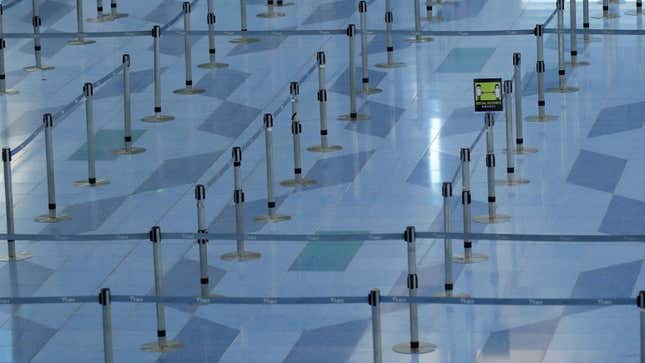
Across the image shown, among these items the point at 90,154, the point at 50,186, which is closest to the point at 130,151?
the point at 90,154

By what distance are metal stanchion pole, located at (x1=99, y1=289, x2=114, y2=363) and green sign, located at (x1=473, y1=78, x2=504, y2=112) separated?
4.22 m

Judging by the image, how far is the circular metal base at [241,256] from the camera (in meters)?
12.6

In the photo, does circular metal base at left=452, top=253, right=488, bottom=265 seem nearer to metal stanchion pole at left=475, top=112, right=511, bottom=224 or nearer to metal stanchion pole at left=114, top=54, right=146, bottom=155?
metal stanchion pole at left=475, top=112, right=511, bottom=224

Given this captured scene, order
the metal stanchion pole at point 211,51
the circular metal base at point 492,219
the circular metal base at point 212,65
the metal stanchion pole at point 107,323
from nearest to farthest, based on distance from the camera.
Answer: the metal stanchion pole at point 107,323 < the circular metal base at point 492,219 < the metal stanchion pole at point 211,51 < the circular metal base at point 212,65

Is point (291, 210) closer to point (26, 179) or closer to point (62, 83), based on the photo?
point (26, 179)

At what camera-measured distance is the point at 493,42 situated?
18.6m

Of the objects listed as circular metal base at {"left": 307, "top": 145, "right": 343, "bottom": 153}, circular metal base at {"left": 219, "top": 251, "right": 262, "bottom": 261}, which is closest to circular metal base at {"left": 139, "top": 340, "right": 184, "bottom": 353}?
circular metal base at {"left": 219, "top": 251, "right": 262, "bottom": 261}

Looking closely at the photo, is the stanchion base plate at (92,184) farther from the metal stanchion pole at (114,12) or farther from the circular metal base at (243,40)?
the metal stanchion pole at (114,12)

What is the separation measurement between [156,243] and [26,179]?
166 inches

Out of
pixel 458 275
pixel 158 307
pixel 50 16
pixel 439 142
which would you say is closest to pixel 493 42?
pixel 439 142

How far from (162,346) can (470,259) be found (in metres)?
2.34

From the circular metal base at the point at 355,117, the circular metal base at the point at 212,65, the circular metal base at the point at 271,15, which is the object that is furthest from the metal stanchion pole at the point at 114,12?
the circular metal base at the point at 355,117

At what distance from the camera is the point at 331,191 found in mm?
14078

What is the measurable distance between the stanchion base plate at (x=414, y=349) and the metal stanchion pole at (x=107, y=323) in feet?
5.19
